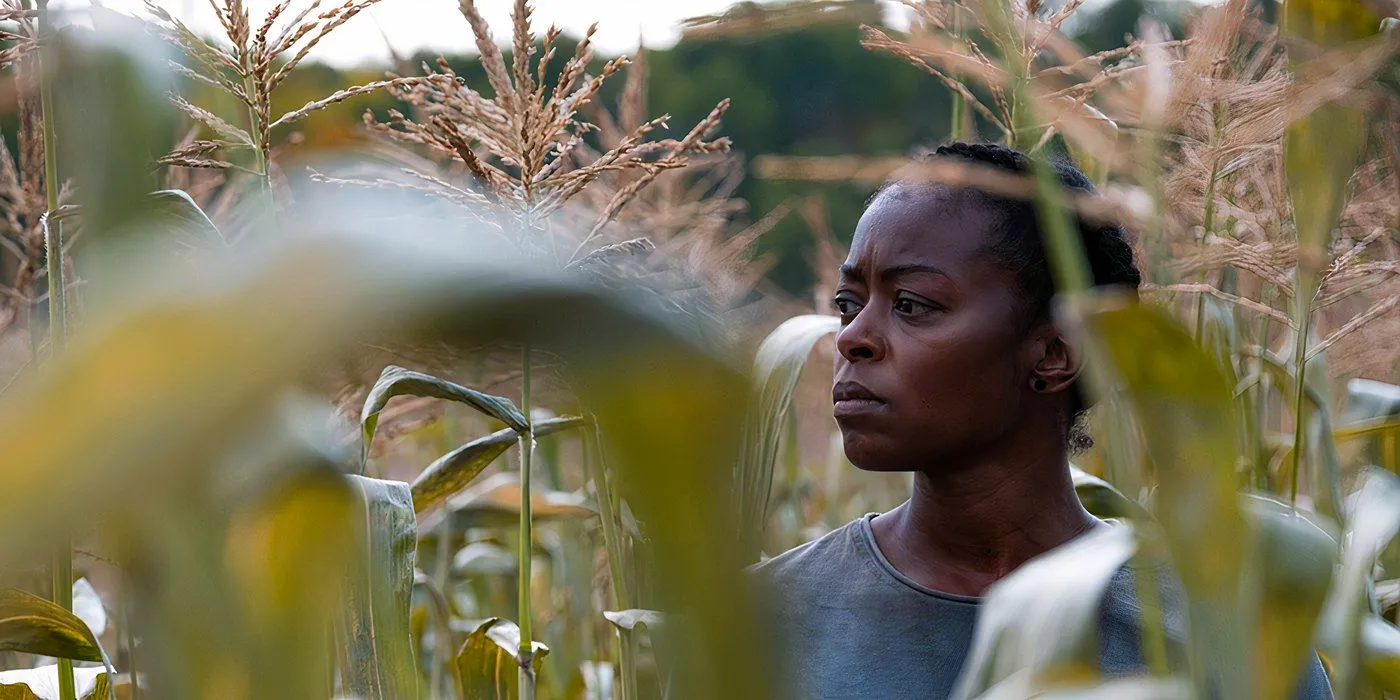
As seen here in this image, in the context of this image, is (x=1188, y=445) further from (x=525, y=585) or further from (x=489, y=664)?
(x=489, y=664)

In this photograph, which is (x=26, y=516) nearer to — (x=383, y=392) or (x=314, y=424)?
(x=314, y=424)

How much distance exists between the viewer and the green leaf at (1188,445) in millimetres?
550

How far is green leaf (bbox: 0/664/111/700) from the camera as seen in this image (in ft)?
4.18

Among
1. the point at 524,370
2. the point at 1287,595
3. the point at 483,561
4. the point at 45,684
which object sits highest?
the point at 524,370

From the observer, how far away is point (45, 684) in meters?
1.32

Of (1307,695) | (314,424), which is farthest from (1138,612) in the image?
(314,424)

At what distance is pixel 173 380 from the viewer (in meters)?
0.17

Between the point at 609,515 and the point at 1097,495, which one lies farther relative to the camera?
the point at 1097,495

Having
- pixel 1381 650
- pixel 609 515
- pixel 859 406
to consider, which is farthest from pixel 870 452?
pixel 1381 650

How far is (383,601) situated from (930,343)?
0.94 meters

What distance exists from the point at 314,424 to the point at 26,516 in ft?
0.49

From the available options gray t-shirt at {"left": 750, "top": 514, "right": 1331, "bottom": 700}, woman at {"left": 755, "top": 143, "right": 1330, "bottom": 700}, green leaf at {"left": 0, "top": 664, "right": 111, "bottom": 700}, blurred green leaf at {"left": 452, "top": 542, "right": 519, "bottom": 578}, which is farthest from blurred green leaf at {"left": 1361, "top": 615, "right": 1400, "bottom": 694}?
blurred green leaf at {"left": 452, "top": 542, "right": 519, "bottom": 578}

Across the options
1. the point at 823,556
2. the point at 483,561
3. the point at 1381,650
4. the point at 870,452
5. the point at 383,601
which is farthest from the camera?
the point at 483,561

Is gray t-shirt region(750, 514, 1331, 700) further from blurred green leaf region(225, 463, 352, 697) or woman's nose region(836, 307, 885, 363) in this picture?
blurred green leaf region(225, 463, 352, 697)
